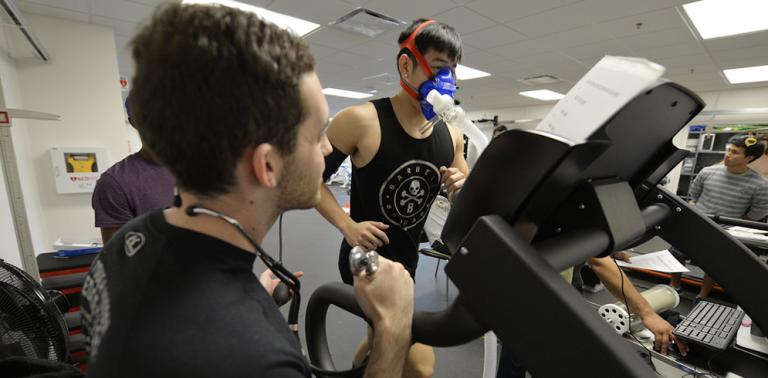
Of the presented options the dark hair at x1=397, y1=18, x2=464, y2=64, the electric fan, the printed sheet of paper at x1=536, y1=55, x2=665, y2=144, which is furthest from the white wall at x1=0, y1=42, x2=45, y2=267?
the printed sheet of paper at x1=536, y1=55, x2=665, y2=144

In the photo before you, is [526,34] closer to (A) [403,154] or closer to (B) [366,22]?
(B) [366,22]

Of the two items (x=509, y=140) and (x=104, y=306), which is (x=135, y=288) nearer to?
(x=104, y=306)

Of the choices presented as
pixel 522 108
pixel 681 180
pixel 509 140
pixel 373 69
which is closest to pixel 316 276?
pixel 509 140

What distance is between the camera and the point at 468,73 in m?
5.91

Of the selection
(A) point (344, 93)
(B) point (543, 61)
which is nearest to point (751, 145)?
(B) point (543, 61)

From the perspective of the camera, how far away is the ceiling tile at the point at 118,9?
2.96 m

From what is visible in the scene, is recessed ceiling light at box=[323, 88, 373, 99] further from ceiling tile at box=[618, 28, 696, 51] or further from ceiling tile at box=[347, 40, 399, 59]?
ceiling tile at box=[618, 28, 696, 51]

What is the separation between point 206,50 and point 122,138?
3.97 m

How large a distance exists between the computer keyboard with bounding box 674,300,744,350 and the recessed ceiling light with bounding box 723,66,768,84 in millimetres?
5656

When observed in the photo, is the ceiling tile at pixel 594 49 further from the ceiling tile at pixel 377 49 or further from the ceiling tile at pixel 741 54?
the ceiling tile at pixel 377 49

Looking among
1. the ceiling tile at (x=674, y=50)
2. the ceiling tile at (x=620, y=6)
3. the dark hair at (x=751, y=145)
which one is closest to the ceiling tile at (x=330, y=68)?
the ceiling tile at (x=620, y=6)

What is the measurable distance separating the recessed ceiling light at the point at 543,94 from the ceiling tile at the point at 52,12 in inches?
290

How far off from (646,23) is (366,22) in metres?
2.75

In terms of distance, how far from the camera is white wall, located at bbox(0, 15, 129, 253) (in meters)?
3.08
